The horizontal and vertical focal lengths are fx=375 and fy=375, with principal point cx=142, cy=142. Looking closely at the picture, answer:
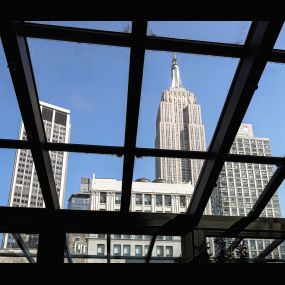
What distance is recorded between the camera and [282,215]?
5504 millimetres

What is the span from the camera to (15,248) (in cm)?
573

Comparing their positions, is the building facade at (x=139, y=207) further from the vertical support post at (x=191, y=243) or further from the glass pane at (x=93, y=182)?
the vertical support post at (x=191, y=243)

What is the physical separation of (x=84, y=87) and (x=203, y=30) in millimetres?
1464

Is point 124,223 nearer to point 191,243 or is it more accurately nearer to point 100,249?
point 100,249

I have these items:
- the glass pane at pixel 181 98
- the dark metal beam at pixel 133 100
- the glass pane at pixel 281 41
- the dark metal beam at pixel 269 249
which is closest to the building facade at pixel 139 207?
the dark metal beam at pixel 133 100

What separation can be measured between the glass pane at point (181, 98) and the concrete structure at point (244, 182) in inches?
16.9

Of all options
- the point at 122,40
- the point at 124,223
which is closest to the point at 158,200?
the point at 124,223

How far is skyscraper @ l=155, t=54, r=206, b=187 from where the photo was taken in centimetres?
408

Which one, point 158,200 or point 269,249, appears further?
point 269,249

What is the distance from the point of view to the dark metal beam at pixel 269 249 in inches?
230

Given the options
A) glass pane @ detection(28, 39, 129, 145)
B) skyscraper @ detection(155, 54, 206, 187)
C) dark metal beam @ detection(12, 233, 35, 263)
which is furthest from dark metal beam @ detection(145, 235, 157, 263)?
glass pane @ detection(28, 39, 129, 145)

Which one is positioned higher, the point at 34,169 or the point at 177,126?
the point at 177,126

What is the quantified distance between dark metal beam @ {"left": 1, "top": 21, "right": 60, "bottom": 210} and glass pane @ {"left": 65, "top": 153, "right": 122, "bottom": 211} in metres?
0.27
